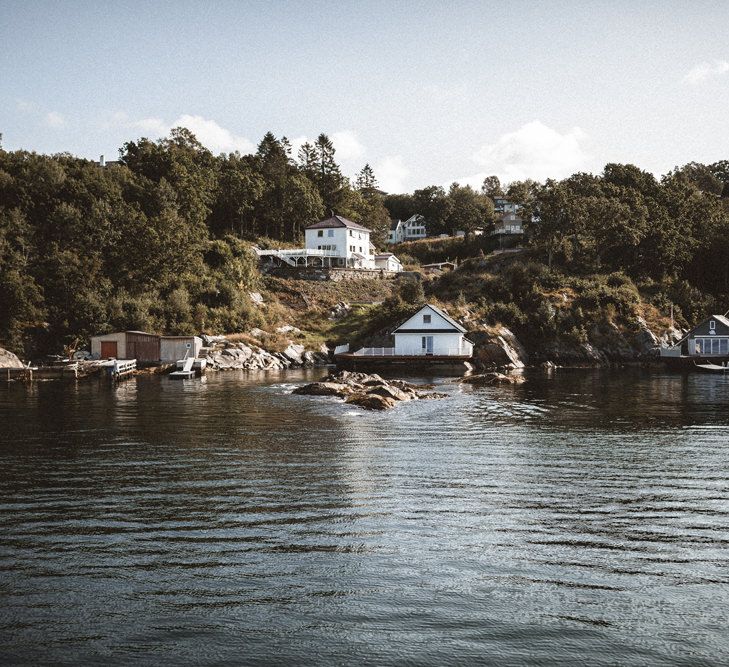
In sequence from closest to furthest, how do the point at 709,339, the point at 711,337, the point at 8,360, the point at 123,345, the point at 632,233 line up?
the point at 8,360 → the point at 123,345 → the point at 711,337 → the point at 709,339 → the point at 632,233

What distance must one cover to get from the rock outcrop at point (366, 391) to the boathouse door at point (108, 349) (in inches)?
1281

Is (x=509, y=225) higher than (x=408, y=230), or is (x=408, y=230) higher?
(x=408, y=230)

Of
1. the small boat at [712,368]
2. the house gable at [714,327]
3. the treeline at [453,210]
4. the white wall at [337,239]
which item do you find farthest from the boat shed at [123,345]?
the treeline at [453,210]

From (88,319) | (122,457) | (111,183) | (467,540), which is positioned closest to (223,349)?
(88,319)

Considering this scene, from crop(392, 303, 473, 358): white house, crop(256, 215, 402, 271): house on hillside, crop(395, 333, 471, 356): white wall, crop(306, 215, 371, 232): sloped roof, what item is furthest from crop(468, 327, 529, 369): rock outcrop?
crop(306, 215, 371, 232): sloped roof

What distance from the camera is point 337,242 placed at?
4838 inches

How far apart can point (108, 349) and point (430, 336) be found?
39.7 m

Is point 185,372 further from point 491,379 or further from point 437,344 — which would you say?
point 491,379

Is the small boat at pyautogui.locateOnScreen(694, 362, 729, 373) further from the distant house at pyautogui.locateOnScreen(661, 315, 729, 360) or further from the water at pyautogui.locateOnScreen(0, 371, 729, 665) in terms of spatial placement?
the water at pyautogui.locateOnScreen(0, 371, 729, 665)

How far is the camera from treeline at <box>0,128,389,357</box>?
8575 cm

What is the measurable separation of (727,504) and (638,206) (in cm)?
9481

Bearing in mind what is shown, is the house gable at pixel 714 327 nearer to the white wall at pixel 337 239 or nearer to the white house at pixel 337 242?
the white house at pixel 337 242

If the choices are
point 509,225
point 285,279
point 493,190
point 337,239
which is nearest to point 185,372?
point 285,279

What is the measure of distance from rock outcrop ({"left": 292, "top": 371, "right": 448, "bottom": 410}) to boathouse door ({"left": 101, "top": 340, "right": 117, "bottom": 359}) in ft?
107
